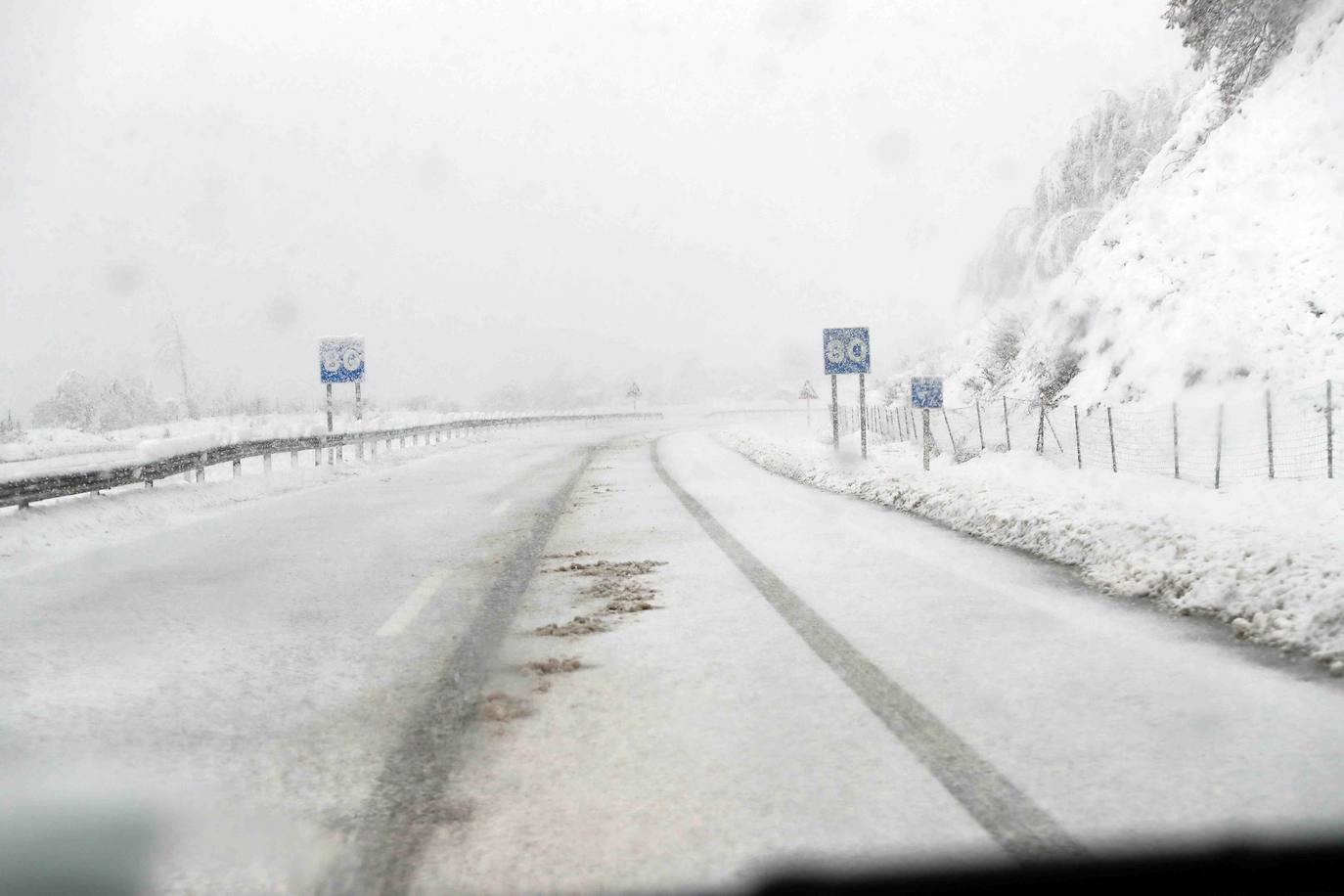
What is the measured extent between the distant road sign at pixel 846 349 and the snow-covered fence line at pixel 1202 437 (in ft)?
10.7

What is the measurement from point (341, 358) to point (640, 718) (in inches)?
1168

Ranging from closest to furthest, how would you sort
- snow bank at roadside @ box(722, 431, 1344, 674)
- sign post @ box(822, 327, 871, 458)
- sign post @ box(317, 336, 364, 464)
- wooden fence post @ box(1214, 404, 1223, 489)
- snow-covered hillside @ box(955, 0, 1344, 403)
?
snow bank at roadside @ box(722, 431, 1344, 674)
wooden fence post @ box(1214, 404, 1223, 489)
snow-covered hillside @ box(955, 0, 1344, 403)
sign post @ box(822, 327, 871, 458)
sign post @ box(317, 336, 364, 464)

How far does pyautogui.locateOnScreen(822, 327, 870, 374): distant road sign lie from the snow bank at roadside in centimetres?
695

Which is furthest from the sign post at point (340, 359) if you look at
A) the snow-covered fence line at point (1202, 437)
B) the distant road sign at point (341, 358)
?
the snow-covered fence line at point (1202, 437)

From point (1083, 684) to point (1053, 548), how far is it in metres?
4.28

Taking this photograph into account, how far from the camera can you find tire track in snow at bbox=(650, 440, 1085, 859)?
3.02m

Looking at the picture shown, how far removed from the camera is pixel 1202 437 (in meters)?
18.1

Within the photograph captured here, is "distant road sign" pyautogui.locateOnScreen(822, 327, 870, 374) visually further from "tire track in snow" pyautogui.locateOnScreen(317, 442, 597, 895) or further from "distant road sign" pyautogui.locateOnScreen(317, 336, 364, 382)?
"tire track in snow" pyautogui.locateOnScreen(317, 442, 597, 895)

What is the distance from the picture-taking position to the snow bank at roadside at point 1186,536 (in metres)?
5.79

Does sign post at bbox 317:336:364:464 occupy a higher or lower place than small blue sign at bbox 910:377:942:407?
higher

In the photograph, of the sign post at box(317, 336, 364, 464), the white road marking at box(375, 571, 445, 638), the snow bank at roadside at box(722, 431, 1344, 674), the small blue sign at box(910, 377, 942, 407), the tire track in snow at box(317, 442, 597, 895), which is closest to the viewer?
the tire track in snow at box(317, 442, 597, 895)

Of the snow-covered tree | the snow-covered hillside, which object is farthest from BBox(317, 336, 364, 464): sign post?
the snow-covered tree

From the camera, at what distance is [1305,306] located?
20281 millimetres

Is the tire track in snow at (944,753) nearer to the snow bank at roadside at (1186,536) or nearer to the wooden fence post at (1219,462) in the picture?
the snow bank at roadside at (1186,536)
